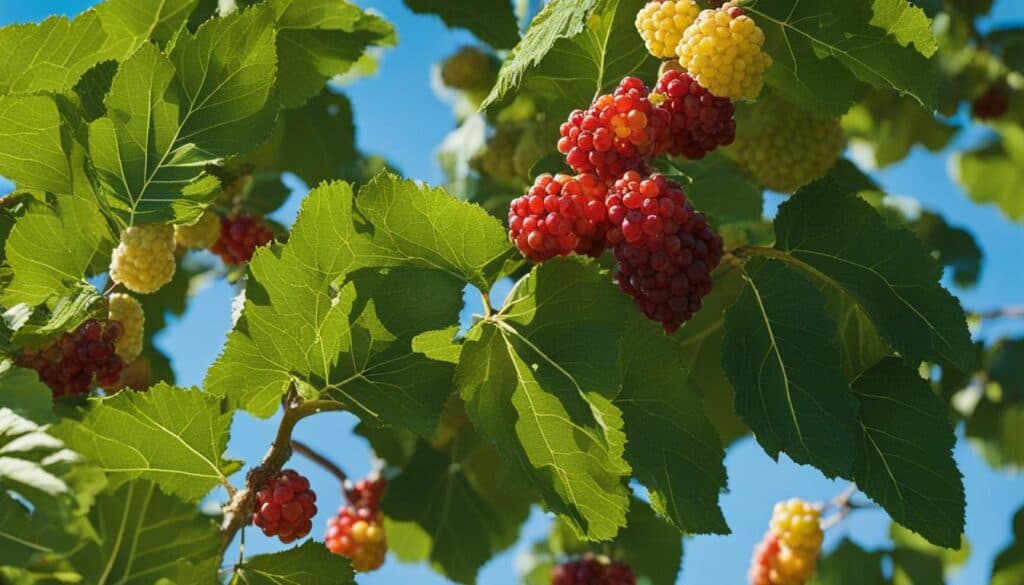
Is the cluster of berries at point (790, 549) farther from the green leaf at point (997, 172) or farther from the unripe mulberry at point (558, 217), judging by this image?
the green leaf at point (997, 172)

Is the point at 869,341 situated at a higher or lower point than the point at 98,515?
higher

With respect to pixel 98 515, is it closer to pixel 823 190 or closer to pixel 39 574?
pixel 39 574

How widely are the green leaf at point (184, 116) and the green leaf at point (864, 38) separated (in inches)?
27.8

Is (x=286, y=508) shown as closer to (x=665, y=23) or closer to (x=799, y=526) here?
(x=665, y=23)

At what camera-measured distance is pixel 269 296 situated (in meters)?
1.65

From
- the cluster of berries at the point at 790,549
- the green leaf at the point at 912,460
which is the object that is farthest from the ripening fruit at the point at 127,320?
the cluster of berries at the point at 790,549

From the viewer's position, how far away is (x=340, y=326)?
164 centimetres

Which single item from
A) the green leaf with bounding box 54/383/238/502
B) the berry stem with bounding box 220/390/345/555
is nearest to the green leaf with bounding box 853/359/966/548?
the berry stem with bounding box 220/390/345/555

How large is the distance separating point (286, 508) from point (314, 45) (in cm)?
86

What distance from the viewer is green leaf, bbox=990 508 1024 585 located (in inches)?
132

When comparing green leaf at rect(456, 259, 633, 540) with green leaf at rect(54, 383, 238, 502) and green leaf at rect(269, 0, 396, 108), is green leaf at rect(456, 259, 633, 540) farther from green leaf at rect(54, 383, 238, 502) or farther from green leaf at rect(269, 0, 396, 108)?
green leaf at rect(269, 0, 396, 108)

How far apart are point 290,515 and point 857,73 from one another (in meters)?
0.99

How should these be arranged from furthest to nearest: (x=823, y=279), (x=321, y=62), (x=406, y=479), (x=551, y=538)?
(x=551, y=538) → (x=406, y=479) → (x=321, y=62) → (x=823, y=279)

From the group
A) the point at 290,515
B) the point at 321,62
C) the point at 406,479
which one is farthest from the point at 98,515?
the point at 406,479
